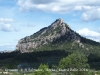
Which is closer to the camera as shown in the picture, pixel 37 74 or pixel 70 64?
pixel 37 74

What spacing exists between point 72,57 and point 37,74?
2258 centimetres

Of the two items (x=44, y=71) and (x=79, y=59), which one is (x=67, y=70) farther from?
(x=44, y=71)

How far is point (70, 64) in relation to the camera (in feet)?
384

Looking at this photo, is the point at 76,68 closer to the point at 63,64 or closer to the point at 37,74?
the point at 63,64

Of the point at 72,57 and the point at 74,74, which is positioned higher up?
the point at 72,57

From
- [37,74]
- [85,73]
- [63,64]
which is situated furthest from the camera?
[63,64]

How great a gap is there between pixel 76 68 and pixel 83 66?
4.16m

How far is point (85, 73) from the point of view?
110m

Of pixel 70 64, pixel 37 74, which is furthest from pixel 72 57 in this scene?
pixel 37 74

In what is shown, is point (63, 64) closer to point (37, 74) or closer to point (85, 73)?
point (85, 73)

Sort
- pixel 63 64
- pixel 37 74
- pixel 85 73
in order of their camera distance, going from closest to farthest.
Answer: pixel 37 74 < pixel 85 73 < pixel 63 64

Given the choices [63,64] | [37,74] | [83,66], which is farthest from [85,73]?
[37,74]

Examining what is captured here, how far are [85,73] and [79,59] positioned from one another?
20.3 ft

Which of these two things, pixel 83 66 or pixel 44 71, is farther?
pixel 83 66
